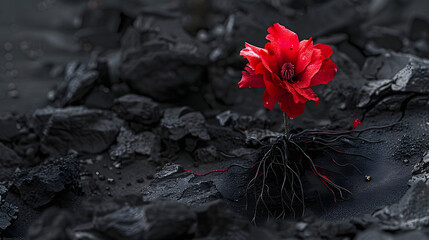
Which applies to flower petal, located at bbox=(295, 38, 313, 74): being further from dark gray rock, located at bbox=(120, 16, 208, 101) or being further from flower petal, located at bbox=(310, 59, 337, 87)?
dark gray rock, located at bbox=(120, 16, 208, 101)

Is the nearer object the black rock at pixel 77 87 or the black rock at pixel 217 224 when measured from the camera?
the black rock at pixel 217 224

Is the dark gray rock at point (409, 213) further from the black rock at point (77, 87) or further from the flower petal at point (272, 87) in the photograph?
the black rock at point (77, 87)

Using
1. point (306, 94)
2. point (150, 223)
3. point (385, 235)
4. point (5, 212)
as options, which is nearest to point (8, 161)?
point (5, 212)

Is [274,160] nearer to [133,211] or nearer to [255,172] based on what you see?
[255,172]

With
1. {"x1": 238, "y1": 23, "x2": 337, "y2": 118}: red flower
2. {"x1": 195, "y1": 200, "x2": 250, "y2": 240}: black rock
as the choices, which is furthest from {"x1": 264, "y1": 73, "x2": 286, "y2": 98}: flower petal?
{"x1": 195, "y1": 200, "x2": 250, "y2": 240}: black rock

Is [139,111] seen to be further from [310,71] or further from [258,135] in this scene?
[310,71]

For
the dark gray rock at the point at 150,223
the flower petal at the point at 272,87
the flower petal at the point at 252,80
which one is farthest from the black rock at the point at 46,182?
the flower petal at the point at 272,87
